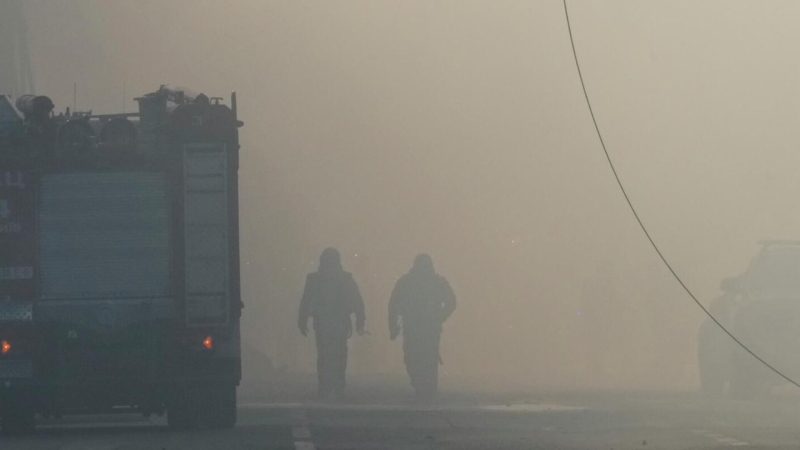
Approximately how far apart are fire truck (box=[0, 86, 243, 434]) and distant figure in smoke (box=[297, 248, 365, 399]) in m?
7.50

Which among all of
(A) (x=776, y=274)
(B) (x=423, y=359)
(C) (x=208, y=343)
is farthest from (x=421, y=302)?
(C) (x=208, y=343)

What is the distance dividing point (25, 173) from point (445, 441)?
4236 millimetres

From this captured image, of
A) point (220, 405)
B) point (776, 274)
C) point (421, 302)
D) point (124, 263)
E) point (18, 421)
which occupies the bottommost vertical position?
point (18, 421)

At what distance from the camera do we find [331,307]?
2266 cm

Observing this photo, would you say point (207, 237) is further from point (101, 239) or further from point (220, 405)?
point (220, 405)

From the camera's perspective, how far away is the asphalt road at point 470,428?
43.3 ft

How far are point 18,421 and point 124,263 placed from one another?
164cm

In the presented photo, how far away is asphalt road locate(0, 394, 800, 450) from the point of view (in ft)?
43.3

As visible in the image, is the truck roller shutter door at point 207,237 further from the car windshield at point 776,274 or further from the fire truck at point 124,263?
the car windshield at point 776,274

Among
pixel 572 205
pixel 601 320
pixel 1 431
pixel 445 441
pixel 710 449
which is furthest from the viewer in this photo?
pixel 601 320

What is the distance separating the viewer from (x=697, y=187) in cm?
1461

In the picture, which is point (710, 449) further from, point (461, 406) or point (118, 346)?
point (461, 406)

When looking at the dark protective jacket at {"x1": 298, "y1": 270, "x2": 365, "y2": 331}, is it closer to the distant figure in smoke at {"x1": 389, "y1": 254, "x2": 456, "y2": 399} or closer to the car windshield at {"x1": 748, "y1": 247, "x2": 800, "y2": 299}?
the distant figure in smoke at {"x1": 389, "y1": 254, "x2": 456, "y2": 399}

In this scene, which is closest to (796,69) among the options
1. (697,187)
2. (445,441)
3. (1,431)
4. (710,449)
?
(697,187)
